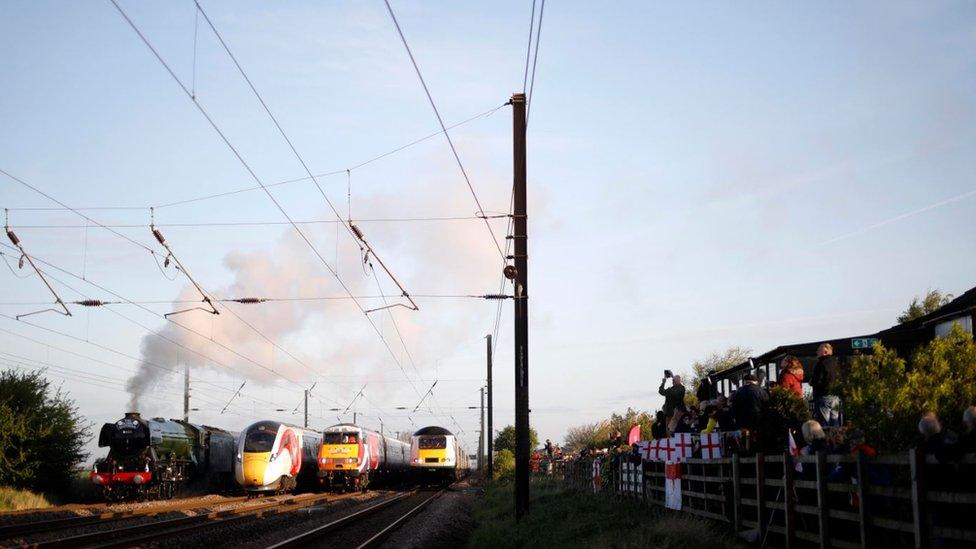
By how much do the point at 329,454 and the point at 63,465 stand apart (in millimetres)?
12317

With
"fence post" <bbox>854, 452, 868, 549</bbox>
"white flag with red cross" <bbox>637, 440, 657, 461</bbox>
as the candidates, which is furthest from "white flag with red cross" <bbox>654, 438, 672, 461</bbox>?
"fence post" <bbox>854, 452, 868, 549</bbox>

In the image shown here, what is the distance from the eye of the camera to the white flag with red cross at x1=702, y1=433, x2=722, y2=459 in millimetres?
14359

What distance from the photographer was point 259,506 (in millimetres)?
29922

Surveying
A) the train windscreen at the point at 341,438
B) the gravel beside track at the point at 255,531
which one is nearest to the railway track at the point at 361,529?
the gravel beside track at the point at 255,531

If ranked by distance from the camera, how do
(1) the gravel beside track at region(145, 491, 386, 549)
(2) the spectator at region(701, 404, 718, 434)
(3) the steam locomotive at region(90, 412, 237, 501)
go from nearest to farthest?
(2) the spectator at region(701, 404, 718, 434) < (1) the gravel beside track at region(145, 491, 386, 549) < (3) the steam locomotive at region(90, 412, 237, 501)

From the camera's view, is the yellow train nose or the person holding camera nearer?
the person holding camera

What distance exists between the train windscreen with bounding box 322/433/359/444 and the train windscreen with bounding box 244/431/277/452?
6693mm

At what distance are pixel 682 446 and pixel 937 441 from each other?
27.9 feet

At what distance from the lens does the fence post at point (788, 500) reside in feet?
34.0

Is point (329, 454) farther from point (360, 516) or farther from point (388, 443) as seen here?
point (360, 516)

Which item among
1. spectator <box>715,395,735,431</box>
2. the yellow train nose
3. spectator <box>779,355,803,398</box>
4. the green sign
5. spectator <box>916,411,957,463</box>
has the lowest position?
the yellow train nose

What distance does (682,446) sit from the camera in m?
16.3

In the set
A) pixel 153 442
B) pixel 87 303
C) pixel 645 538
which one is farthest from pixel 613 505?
pixel 153 442

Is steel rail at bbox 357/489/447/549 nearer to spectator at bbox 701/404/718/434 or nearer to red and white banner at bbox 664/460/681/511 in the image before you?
red and white banner at bbox 664/460/681/511
